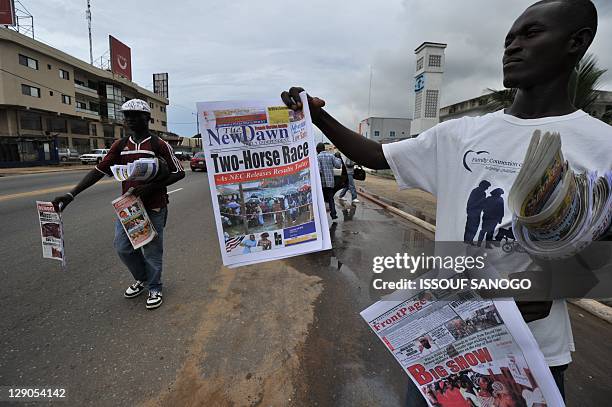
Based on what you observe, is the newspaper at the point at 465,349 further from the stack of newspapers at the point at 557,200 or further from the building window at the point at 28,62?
the building window at the point at 28,62

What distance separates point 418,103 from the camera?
→ 24.1m

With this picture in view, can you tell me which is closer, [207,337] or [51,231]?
[207,337]

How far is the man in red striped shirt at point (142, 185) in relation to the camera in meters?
2.87

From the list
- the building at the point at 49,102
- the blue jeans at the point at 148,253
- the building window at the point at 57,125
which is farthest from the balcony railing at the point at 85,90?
the blue jeans at the point at 148,253

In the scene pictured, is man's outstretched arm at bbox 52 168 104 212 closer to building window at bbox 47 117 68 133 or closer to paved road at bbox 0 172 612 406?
paved road at bbox 0 172 612 406

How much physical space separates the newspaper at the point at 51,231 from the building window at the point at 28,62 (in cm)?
3576

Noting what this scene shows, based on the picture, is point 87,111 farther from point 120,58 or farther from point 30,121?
point 120,58

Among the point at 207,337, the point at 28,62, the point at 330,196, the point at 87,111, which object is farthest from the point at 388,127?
the point at 207,337

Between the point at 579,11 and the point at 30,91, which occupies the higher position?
the point at 30,91

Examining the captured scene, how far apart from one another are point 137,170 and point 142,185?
18 centimetres

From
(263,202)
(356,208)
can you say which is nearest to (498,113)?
(263,202)

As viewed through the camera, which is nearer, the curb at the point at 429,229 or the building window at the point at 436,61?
the curb at the point at 429,229

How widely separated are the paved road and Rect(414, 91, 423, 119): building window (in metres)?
22.2

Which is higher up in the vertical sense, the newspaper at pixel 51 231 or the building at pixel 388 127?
the building at pixel 388 127
